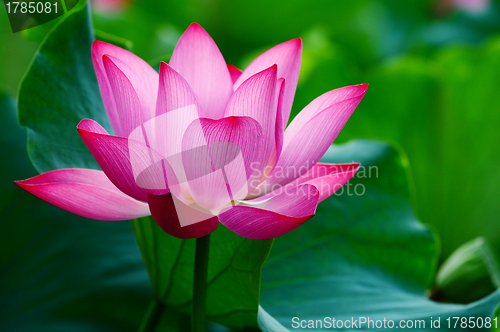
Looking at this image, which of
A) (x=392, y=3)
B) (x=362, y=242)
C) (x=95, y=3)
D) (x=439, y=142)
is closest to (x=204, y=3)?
(x=95, y=3)

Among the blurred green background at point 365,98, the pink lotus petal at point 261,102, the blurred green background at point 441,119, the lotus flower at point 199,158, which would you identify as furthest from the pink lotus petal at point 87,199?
the blurred green background at point 441,119

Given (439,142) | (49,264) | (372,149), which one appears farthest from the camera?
(439,142)

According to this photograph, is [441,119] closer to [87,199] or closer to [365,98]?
[365,98]

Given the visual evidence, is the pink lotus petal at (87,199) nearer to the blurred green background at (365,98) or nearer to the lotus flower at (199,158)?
the lotus flower at (199,158)

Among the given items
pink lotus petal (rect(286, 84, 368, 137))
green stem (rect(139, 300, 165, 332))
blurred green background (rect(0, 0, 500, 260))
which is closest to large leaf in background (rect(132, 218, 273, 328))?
green stem (rect(139, 300, 165, 332))

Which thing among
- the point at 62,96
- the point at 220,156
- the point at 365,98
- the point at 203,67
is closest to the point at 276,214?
the point at 220,156

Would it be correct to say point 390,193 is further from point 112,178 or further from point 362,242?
point 112,178
